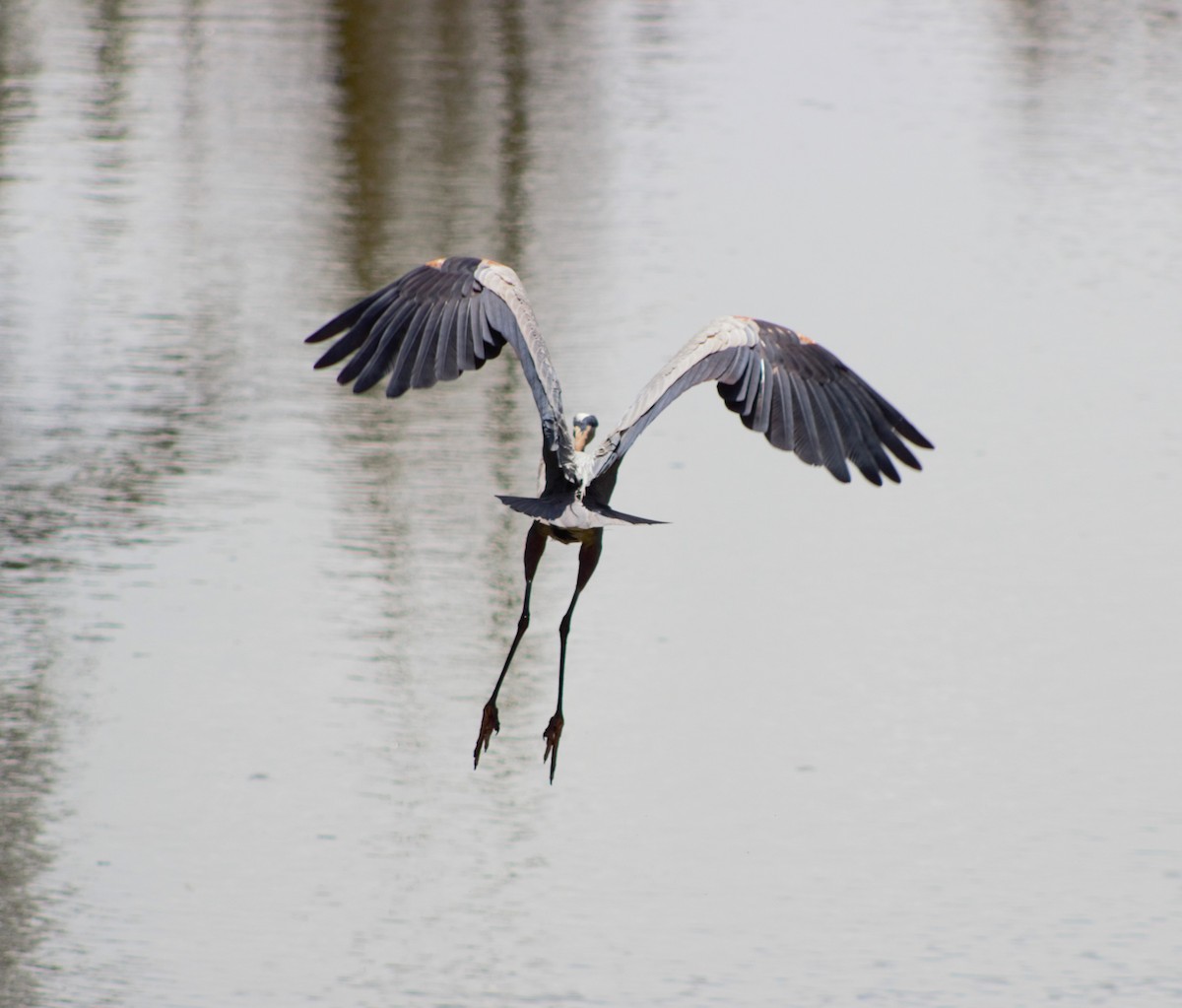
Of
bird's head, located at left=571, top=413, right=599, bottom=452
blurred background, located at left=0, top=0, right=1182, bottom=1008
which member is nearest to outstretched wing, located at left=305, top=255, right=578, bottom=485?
bird's head, located at left=571, top=413, right=599, bottom=452

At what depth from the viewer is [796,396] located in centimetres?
1008

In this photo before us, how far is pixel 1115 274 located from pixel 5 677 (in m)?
14.6

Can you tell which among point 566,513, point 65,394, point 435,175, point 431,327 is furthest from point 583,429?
point 435,175

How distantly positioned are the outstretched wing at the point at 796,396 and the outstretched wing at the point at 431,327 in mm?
697

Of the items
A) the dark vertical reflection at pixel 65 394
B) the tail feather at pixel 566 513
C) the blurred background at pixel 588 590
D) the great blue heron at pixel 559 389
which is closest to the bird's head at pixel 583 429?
the great blue heron at pixel 559 389

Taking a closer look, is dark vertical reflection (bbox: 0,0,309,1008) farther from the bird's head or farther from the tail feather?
the tail feather

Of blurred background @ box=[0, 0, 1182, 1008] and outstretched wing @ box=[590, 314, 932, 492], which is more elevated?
outstretched wing @ box=[590, 314, 932, 492]

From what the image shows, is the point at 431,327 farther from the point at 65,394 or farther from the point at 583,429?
the point at 65,394

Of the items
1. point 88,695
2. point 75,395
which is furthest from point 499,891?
point 75,395

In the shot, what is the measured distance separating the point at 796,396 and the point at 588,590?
1049 centimetres

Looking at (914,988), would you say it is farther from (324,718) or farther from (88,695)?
(88,695)

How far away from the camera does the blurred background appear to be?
1666 centimetres

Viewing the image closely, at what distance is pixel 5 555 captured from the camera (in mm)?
20562

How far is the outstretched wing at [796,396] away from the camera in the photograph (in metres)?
9.95
